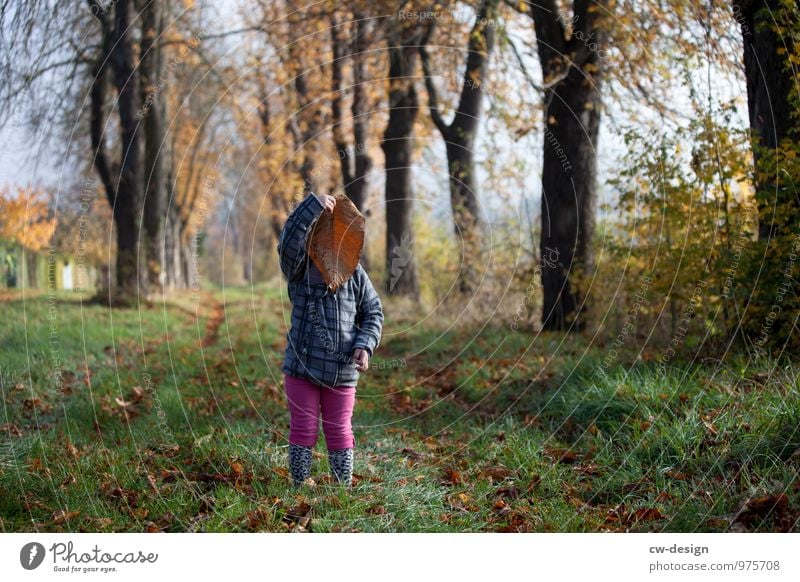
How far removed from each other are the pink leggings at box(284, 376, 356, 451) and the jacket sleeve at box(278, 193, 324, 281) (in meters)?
0.78

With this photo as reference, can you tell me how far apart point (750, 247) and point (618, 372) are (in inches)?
65.2

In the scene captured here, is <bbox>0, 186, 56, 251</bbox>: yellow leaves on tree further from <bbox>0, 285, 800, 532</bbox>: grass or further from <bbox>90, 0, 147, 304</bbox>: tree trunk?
<bbox>90, 0, 147, 304</bbox>: tree trunk

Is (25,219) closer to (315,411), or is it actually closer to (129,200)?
(315,411)

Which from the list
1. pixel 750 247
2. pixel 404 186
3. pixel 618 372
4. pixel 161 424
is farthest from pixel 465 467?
pixel 404 186

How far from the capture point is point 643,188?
28.9 ft

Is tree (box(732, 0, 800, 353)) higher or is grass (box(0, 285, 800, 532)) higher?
tree (box(732, 0, 800, 353))

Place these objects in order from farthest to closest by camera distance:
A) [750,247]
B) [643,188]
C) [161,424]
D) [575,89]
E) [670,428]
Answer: [575,89], [643,188], [750,247], [161,424], [670,428]

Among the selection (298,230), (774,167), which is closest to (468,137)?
(774,167)

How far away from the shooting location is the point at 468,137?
1512 centimetres

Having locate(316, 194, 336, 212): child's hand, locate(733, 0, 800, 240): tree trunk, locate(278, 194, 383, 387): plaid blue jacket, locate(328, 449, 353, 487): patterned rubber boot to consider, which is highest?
locate(733, 0, 800, 240): tree trunk

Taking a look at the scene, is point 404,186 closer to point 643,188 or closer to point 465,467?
point 643,188

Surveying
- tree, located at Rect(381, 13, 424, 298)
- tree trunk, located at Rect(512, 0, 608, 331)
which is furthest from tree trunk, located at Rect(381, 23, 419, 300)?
tree trunk, located at Rect(512, 0, 608, 331)

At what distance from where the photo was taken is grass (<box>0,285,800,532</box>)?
4.84 metres
